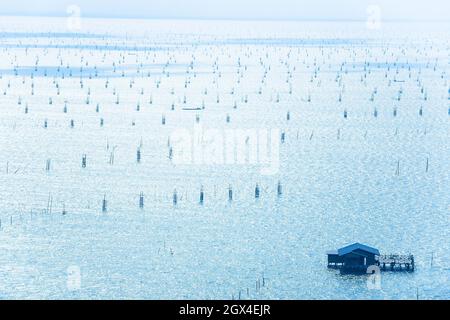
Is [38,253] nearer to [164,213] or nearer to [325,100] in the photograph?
[164,213]

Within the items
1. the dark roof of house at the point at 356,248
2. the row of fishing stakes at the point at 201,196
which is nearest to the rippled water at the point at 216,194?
the row of fishing stakes at the point at 201,196

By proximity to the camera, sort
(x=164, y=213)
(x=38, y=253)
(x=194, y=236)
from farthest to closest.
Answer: (x=164, y=213)
(x=194, y=236)
(x=38, y=253)

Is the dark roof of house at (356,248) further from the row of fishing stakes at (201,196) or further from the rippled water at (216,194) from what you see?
the row of fishing stakes at (201,196)

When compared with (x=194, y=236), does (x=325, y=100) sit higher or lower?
higher

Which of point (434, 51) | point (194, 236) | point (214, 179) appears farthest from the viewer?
point (434, 51)

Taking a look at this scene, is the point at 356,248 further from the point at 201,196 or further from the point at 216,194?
the point at 216,194

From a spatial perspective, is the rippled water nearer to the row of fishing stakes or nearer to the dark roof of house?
the row of fishing stakes

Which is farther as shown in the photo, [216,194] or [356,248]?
[216,194]

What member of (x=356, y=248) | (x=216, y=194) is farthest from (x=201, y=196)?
(x=356, y=248)
